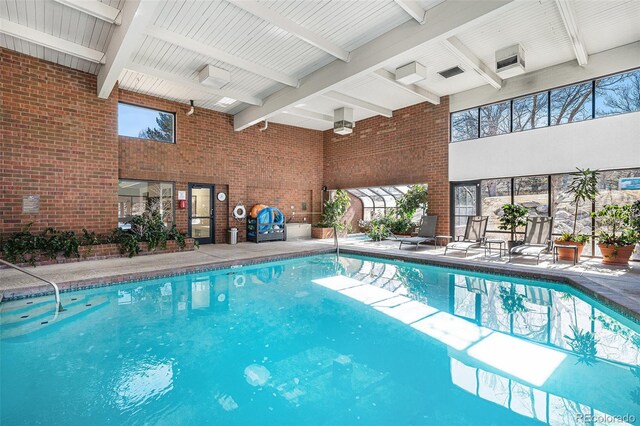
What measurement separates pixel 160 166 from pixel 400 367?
7.94 m

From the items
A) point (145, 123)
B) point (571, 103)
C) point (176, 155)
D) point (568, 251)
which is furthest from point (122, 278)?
point (571, 103)

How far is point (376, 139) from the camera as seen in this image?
1047 centimetres

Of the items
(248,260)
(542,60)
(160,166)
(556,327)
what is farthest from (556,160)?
(160,166)

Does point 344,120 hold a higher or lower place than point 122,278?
higher

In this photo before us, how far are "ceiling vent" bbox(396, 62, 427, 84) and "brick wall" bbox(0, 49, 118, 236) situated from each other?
6282mm

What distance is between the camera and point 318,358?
120 inches

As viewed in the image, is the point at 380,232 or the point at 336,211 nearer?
the point at 380,232

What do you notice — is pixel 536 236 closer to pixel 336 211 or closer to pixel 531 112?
pixel 531 112

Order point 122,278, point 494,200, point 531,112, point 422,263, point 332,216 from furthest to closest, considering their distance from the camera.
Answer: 1. point 332,216
2. point 494,200
3. point 531,112
4. point 422,263
5. point 122,278

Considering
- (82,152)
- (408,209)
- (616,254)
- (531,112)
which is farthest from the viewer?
(408,209)

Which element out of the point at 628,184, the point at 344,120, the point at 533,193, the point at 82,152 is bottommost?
the point at 533,193

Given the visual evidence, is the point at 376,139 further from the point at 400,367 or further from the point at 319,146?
the point at 400,367

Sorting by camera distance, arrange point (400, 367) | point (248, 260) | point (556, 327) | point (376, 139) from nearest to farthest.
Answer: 1. point (400, 367)
2. point (556, 327)
3. point (248, 260)
4. point (376, 139)

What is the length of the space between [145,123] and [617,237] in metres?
10.7
